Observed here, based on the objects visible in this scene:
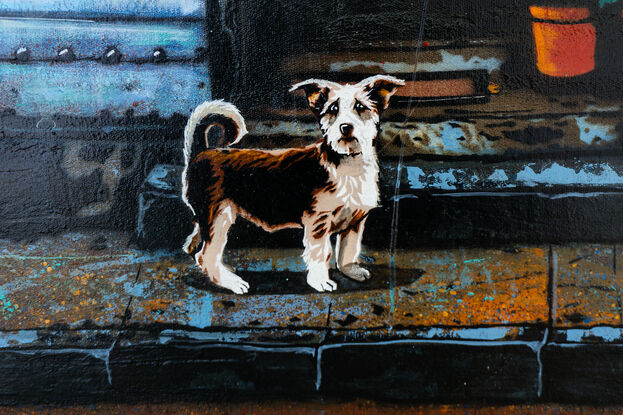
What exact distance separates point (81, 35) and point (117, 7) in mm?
304

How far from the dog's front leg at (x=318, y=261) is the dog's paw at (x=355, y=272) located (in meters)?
0.11

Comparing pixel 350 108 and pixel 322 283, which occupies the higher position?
pixel 350 108

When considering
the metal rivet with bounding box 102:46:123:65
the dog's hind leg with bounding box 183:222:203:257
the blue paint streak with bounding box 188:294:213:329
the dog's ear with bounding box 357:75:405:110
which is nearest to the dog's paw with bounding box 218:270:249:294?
the blue paint streak with bounding box 188:294:213:329

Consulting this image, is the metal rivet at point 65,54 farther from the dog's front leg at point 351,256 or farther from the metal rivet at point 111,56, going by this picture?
the dog's front leg at point 351,256

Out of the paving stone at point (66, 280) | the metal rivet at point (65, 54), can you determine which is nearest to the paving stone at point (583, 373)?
the paving stone at point (66, 280)

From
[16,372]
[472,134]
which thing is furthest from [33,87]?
[472,134]

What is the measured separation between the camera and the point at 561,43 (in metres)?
2.83

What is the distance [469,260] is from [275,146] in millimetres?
1487

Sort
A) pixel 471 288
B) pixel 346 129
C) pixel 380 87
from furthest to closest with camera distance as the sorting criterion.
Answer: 1. pixel 471 288
2. pixel 380 87
3. pixel 346 129

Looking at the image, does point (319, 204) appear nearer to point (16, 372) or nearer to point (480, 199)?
point (480, 199)

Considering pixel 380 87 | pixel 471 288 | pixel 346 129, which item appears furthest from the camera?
pixel 471 288

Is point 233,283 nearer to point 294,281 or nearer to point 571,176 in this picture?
point 294,281

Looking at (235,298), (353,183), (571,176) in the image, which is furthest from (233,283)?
(571,176)

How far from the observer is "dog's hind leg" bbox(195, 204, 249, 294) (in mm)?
2896
